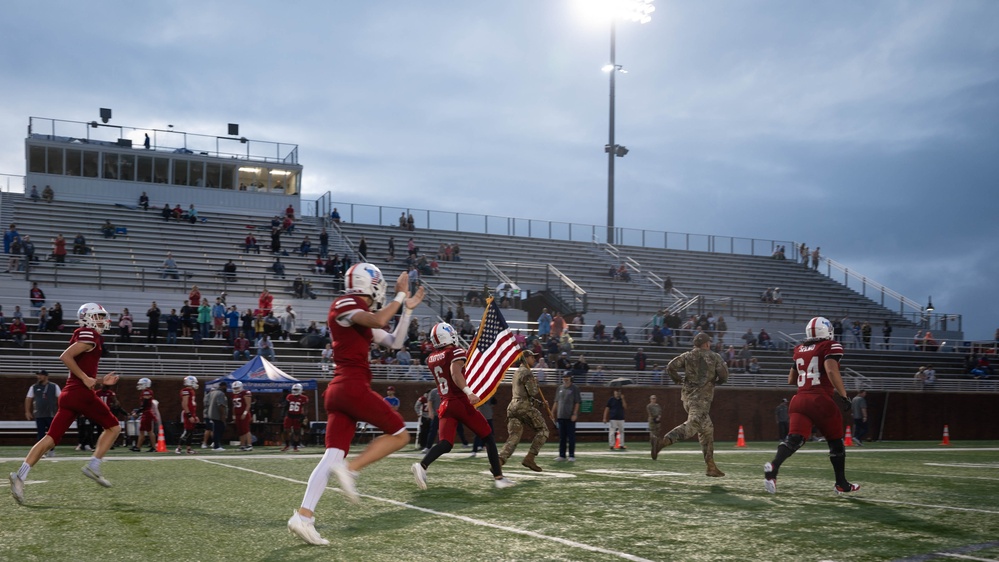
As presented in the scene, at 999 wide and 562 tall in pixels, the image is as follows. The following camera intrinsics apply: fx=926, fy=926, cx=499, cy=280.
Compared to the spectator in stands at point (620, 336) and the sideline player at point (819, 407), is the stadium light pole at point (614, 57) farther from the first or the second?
the sideline player at point (819, 407)

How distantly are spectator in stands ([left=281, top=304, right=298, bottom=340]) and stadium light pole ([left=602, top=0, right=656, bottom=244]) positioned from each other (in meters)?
20.7

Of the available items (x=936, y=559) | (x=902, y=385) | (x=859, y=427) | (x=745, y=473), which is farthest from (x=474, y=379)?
(x=902, y=385)

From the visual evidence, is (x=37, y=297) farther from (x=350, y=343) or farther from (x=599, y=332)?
(x=350, y=343)

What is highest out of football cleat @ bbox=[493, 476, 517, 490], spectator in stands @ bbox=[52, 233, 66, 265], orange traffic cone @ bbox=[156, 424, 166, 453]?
spectator in stands @ bbox=[52, 233, 66, 265]

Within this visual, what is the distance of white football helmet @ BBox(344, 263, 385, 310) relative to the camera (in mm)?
6938

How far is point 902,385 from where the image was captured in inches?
1334

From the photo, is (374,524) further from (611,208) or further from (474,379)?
(611,208)

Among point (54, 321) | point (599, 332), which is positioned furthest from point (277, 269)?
point (599, 332)

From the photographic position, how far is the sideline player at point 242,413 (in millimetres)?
22344

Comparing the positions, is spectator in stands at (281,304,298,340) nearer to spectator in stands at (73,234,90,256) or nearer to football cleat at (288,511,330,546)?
spectator in stands at (73,234,90,256)

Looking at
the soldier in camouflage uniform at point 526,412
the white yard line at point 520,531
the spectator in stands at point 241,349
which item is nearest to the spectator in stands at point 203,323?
the spectator in stands at point 241,349

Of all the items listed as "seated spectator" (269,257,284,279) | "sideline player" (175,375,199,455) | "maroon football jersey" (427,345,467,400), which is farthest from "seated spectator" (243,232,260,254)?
"maroon football jersey" (427,345,467,400)

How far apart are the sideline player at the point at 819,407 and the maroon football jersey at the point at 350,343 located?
544cm

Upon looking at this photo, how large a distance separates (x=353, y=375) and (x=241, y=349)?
69.7ft
